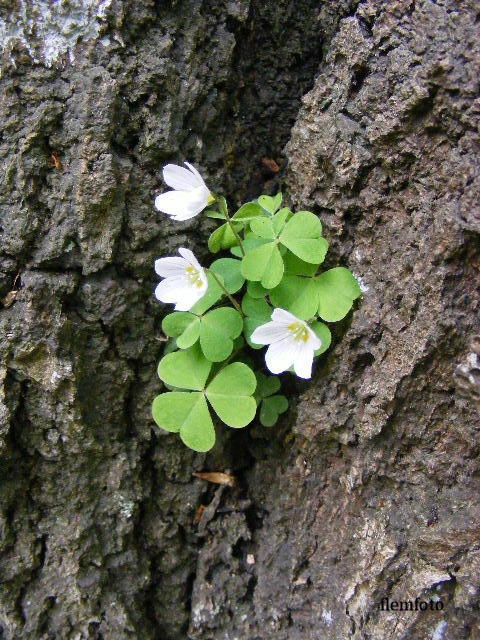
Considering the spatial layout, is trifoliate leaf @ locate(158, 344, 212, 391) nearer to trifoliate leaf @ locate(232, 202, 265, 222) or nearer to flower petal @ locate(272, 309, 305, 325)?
flower petal @ locate(272, 309, 305, 325)

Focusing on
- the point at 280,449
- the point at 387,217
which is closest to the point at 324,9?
the point at 387,217

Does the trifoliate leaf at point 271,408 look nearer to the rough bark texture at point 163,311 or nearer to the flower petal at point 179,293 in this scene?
the rough bark texture at point 163,311

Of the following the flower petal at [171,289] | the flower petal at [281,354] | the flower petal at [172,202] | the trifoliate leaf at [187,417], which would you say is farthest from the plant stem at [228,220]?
the trifoliate leaf at [187,417]

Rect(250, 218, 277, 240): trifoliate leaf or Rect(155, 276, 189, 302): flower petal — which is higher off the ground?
Rect(250, 218, 277, 240): trifoliate leaf

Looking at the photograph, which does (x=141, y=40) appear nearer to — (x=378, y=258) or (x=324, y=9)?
(x=324, y=9)

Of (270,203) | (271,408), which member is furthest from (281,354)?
(270,203)

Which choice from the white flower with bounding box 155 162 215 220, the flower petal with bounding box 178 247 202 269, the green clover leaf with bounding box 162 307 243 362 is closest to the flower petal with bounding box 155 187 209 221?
the white flower with bounding box 155 162 215 220
